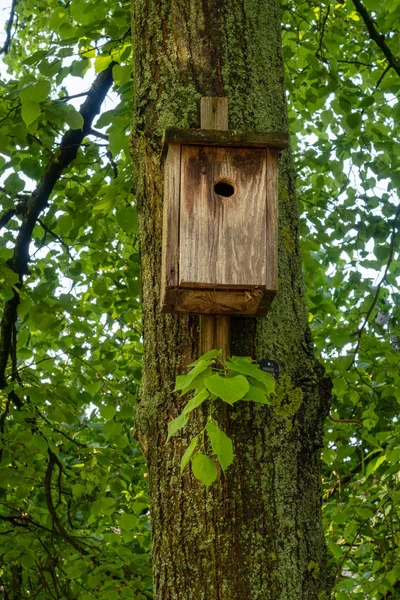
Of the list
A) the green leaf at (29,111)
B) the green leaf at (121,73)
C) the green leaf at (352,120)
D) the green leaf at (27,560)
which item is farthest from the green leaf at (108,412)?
the green leaf at (352,120)

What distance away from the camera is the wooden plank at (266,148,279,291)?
2002mm

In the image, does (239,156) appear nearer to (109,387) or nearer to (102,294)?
(109,387)

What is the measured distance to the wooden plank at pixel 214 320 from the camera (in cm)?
195

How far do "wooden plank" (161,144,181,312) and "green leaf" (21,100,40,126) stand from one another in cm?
67

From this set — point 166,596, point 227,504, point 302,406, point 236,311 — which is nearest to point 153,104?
point 236,311

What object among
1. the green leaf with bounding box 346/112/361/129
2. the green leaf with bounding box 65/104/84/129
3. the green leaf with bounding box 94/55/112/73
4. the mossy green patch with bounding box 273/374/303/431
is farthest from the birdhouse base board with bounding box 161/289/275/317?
the green leaf with bounding box 346/112/361/129

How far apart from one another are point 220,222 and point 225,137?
209 millimetres

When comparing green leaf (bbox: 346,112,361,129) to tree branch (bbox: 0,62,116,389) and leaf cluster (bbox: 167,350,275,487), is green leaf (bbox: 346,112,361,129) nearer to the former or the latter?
tree branch (bbox: 0,62,116,389)

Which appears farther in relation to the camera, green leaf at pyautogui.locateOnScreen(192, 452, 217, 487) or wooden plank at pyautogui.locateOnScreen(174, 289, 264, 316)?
wooden plank at pyautogui.locateOnScreen(174, 289, 264, 316)

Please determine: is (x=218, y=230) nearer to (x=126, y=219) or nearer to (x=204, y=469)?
(x=204, y=469)

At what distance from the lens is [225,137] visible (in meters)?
2.00

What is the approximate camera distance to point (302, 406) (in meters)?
1.96

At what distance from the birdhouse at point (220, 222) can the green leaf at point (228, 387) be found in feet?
1.31

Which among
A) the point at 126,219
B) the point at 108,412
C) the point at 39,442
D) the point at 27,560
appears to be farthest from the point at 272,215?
the point at 27,560
